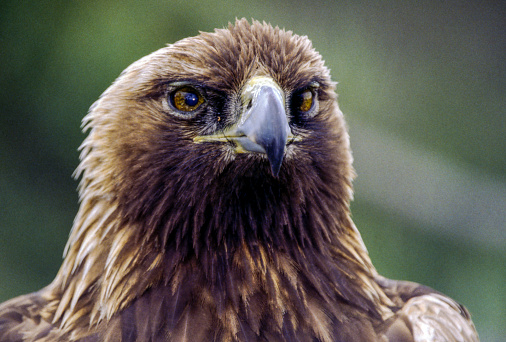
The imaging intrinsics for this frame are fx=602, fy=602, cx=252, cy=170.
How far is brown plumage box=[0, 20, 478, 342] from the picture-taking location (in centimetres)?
153

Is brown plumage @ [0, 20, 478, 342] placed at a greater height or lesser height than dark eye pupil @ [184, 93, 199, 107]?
lesser

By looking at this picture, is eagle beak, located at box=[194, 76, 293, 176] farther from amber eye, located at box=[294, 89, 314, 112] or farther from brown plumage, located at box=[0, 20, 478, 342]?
amber eye, located at box=[294, 89, 314, 112]

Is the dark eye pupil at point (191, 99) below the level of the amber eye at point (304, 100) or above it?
below

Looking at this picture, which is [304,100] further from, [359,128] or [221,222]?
[359,128]

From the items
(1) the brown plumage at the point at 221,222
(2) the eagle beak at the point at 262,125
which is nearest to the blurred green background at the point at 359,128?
(1) the brown plumage at the point at 221,222

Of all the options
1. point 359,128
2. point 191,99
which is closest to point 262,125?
point 191,99

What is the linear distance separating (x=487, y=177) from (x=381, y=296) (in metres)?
2.92

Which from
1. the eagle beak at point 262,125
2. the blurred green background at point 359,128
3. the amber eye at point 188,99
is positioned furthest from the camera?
the blurred green background at point 359,128

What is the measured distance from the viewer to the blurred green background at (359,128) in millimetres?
3740

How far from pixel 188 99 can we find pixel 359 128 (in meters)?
2.66

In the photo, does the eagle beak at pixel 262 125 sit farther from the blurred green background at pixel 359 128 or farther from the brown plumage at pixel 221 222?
the blurred green background at pixel 359 128

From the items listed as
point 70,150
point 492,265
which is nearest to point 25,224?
point 70,150

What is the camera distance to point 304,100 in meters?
1.77

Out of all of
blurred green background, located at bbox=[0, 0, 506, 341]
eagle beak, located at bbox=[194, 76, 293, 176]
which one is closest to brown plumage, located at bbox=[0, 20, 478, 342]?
eagle beak, located at bbox=[194, 76, 293, 176]
